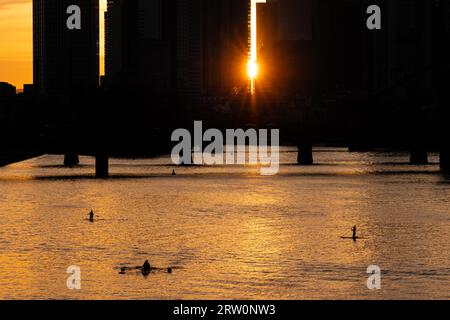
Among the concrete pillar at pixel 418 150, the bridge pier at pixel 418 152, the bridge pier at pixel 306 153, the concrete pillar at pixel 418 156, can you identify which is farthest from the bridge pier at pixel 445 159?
the bridge pier at pixel 306 153

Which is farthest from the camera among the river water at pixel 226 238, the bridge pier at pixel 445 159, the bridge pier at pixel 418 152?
the bridge pier at pixel 418 152

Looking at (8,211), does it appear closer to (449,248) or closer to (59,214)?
(59,214)

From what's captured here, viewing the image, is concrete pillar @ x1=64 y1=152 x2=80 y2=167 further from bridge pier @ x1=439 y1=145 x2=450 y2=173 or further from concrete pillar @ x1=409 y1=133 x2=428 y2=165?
bridge pier @ x1=439 y1=145 x2=450 y2=173

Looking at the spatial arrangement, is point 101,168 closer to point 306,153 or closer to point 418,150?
point 306,153

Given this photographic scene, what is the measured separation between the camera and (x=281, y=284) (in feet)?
185

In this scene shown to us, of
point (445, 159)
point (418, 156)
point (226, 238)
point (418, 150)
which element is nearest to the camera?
point (226, 238)

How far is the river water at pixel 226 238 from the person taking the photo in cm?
5569

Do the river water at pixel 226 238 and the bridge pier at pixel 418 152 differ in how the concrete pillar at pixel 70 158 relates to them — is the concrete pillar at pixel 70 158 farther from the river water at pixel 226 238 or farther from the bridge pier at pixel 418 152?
the bridge pier at pixel 418 152

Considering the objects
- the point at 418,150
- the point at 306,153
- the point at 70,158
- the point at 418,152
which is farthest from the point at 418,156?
the point at 70,158

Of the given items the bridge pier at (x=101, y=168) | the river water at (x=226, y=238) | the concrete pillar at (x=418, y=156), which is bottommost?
the river water at (x=226, y=238)

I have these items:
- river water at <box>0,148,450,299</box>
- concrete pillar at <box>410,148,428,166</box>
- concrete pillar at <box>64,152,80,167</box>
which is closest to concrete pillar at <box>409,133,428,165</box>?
concrete pillar at <box>410,148,428,166</box>

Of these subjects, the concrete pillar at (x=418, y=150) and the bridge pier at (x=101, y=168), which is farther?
the concrete pillar at (x=418, y=150)

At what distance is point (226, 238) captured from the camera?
253ft

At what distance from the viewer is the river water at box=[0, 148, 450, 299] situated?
5569 cm
